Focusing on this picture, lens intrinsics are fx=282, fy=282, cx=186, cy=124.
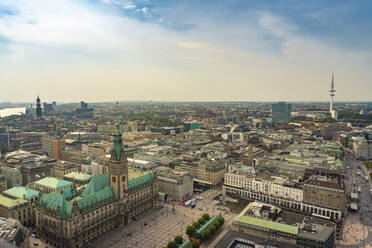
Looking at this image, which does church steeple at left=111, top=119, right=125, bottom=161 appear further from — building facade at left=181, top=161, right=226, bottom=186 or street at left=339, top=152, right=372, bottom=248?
street at left=339, top=152, right=372, bottom=248

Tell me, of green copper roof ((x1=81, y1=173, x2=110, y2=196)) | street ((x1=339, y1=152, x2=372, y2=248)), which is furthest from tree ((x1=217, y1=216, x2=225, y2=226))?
green copper roof ((x1=81, y1=173, x2=110, y2=196))

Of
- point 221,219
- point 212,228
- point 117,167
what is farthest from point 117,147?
point 221,219

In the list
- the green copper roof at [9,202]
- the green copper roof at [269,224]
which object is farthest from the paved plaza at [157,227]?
the green copper roof at [9,202]

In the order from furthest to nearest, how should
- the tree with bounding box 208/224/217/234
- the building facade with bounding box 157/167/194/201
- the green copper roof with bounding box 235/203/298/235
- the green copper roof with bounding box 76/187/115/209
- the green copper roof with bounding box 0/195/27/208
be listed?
the building facade with bounding box 157/167/194/201
the green copper roof with bounding box 0/195/27/208
the tree with bounding box 208/224/217/234
the green copper roof with bounding box 76/187/115/209
the green copper roof with bounding box 235/203/298/235

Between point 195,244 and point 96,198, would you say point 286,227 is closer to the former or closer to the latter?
point 195,244

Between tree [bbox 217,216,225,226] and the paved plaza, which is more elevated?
tree [bbox 217,216,225,226]

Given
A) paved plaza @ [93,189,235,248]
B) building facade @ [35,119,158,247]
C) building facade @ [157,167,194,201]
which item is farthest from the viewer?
building facade @ [157,167,194,201]
